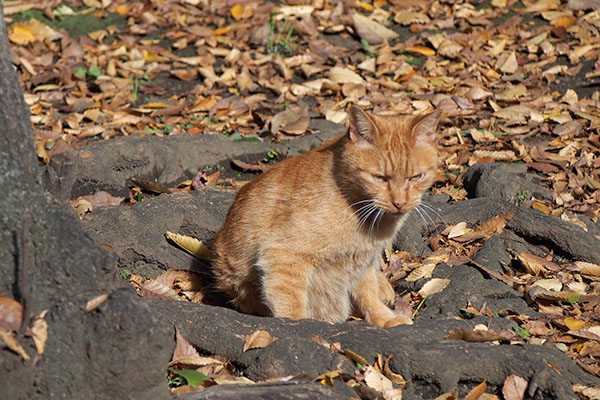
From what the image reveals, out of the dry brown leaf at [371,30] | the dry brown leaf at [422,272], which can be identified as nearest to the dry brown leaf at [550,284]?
the dry brown leaf at [422,272]

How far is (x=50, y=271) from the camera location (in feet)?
→ 9.12

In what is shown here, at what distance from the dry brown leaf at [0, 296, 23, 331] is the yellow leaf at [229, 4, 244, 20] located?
7.42 m

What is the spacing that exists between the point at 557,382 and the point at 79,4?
8.76 metres

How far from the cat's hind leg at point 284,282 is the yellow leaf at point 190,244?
3.26ft

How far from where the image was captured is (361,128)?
4.25 metres

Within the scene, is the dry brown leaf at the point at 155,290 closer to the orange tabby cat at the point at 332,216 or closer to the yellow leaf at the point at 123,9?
the orange tabby cat at the point at 332,216

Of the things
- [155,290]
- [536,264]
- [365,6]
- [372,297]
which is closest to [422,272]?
[372,297]

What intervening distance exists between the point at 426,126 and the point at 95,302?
2.43 m

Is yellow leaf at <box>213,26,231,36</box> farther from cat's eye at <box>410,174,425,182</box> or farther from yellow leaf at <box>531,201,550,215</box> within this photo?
cat's eye at <box>410,174,425,182</box>

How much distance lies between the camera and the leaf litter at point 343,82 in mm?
5727

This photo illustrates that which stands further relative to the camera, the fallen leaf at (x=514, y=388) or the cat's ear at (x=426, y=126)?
the cat's ear at (x=426, y=126)

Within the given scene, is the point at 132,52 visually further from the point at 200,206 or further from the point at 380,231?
the point at 380,231

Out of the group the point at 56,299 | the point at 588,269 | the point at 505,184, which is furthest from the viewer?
the point at 505,184

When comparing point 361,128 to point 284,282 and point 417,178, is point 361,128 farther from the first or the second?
point 284,282
